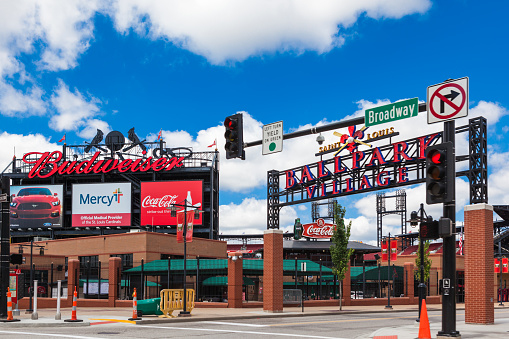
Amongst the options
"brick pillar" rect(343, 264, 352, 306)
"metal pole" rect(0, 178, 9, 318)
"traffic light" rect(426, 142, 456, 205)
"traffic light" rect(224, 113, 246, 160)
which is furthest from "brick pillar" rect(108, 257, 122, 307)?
"traffic light" rect(426, 142, 456, 205)

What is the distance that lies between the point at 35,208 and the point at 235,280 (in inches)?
2403

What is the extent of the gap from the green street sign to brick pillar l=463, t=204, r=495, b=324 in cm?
955

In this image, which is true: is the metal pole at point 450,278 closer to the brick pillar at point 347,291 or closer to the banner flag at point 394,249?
the brick pillar at point 347,291

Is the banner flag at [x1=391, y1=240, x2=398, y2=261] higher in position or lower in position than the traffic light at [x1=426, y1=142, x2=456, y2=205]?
lower

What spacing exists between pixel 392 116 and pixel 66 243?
187 ft

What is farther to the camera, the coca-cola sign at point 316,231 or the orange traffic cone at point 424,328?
the coca-cola sign at point 316,231

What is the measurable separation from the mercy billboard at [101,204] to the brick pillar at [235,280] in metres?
50.0

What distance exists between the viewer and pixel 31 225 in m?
88.5

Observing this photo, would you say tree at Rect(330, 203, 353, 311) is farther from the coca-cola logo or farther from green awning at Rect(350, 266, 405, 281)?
the coca-cola logo

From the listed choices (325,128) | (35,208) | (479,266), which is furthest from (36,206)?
(325,128)

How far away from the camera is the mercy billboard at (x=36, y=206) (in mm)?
88625

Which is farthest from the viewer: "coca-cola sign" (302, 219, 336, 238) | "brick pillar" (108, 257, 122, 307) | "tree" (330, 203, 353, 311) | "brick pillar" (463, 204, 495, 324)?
"coca-cola sign" (302, 219, 336, 238)

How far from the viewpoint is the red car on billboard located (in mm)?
88688

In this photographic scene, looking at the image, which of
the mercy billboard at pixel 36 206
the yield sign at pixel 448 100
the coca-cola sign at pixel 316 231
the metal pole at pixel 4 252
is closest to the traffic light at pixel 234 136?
the yield sign at pixel 448 100
